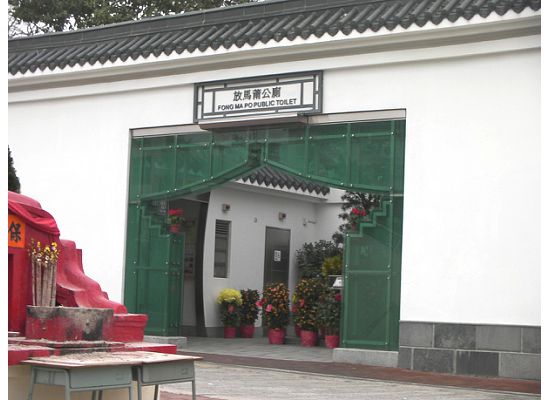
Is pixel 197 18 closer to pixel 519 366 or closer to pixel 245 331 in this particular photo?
pixel 245 331

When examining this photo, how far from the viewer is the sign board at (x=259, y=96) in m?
12.9

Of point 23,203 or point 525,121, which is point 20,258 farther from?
point 525,121

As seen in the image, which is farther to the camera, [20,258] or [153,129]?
[153,129]

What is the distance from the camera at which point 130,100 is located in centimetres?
1453

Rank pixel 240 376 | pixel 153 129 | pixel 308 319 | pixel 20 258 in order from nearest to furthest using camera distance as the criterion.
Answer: pixel 20 258
pixel 240 376
pixel 153 129
pixel 308 319

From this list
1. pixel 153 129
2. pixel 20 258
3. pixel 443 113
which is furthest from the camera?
pixel 153 129

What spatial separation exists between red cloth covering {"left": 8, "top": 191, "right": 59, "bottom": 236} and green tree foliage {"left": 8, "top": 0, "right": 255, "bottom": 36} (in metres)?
17.1

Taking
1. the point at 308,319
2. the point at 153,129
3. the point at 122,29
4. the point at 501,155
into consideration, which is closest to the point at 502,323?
the point at 501,155

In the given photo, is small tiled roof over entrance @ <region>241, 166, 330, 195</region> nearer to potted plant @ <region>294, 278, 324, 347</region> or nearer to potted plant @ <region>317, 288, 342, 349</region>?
potted plant @ <region>294, 278, 324, 347</region>

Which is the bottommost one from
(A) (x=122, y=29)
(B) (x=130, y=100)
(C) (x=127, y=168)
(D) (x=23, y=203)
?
(D) (x=23, y=203)

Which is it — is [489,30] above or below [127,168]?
above

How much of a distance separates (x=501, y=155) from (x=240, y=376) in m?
3.93

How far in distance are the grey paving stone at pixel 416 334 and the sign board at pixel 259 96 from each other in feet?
9.79

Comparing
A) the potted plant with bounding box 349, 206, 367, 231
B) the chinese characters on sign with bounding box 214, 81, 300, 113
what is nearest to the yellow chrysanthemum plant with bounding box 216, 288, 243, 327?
the chinese characters on sign with bounding box 214, 81, 300, 113
